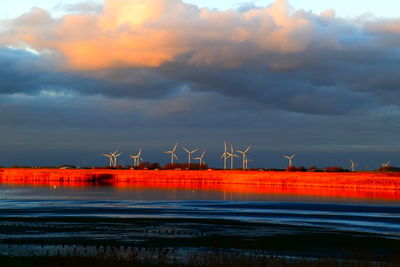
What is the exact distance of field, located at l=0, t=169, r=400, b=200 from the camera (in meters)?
110

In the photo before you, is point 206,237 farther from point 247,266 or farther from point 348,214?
point 348,214

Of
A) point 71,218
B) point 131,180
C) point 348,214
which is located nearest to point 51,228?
point 71,218

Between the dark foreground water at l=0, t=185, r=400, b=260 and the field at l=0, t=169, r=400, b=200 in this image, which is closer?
the dark foreground water at l=0, t=185, r=400, b=260

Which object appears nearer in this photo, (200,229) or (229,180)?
(200,229)

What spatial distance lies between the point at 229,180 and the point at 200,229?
3652 inches

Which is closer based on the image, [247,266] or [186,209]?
[247,266]

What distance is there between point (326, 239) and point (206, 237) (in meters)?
8.42

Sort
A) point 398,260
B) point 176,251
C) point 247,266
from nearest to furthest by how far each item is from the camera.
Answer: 1. point 247,266
2. point 398,260
3. point 176,251

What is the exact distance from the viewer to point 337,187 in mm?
116188

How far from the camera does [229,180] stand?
13625 cm

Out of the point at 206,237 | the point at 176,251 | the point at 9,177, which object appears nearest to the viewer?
the point at 176,251

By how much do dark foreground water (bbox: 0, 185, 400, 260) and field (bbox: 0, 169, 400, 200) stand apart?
1595 inches

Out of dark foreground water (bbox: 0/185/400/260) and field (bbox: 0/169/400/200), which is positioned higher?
field (bbox: 0/169/400/200)

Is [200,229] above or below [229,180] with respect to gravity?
below
